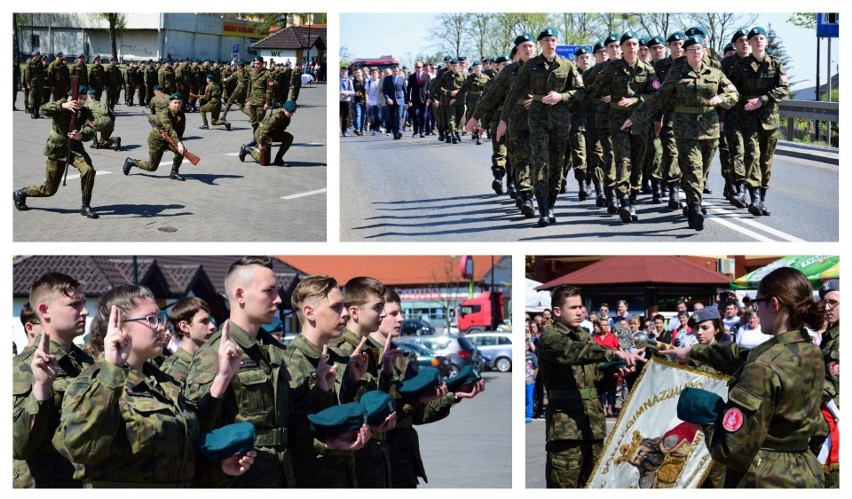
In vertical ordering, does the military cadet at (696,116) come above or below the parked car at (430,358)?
above

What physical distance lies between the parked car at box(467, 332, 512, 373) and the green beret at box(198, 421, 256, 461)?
19488 millimetres

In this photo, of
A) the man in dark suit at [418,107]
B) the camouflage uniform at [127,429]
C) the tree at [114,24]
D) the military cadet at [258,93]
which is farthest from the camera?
the man in dark suit at [418,107]

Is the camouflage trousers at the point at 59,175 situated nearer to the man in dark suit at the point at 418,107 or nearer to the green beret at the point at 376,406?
the man in dark suit at the point at 418,107

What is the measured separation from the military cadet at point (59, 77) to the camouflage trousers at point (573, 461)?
564cm

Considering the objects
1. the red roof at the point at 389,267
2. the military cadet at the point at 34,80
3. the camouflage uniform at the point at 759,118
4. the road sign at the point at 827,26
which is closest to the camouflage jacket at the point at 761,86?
the camouflage uniform at the point at 759,118

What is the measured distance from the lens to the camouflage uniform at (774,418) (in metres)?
4.70

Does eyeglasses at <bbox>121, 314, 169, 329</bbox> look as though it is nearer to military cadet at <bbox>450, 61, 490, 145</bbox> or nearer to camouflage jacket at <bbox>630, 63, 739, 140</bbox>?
camouflage jacket at <bbox>630, 63, 739, 140</bbox>

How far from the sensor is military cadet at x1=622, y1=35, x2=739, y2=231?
→ 9.42 meters

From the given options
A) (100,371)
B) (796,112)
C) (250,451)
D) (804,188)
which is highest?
(796,112)

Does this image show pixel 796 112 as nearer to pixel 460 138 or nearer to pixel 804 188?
pixel 804 188

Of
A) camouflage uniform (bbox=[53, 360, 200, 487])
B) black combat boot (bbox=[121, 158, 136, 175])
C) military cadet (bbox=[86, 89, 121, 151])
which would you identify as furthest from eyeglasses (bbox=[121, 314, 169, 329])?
black combat boot (bbox=[121, 158, 136, 175])

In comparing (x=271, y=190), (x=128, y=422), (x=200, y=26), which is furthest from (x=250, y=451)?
(x=271, y=190)

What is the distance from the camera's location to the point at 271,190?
1228 cm

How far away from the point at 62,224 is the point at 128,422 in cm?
609
